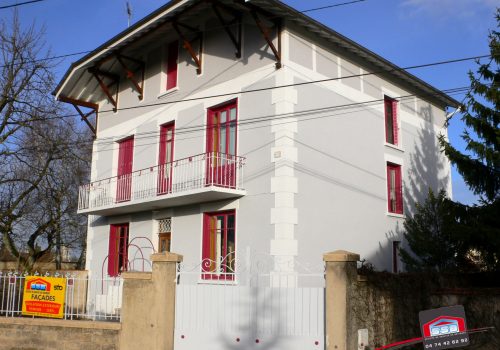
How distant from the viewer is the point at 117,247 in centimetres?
1773

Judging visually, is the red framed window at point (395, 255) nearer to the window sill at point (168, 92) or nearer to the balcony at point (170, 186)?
the balcony at point (170, 186)

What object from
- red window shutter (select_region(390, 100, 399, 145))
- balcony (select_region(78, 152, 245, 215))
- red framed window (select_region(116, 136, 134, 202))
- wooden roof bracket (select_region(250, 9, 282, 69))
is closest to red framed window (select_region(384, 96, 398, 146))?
red window shutter (select_region(390, 100, 399, 145))

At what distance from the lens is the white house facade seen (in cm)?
1283

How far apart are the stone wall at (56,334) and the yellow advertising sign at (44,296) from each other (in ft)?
0.68

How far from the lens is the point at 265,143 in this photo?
13.0 meters

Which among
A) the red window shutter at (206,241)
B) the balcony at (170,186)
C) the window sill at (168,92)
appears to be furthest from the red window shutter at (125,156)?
the red window shutter at (206,241)

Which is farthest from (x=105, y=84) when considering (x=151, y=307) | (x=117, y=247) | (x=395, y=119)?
(x=151, y=307)

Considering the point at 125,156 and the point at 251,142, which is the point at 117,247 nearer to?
the point at 125,156

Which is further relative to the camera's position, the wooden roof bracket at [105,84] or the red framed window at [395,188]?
the wooden roof bracket at [105,84]

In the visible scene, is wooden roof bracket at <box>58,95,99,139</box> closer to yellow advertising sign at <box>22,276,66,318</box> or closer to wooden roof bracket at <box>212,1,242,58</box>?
wooden roof bracket at <box>212,1,242,58</box>

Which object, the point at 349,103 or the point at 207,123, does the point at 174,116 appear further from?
the point at 349,103

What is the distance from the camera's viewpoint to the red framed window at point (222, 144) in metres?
13.4

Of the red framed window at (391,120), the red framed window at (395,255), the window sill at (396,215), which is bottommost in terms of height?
the red framed window at (395,255)

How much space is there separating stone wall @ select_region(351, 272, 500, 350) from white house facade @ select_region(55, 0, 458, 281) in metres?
3.19
